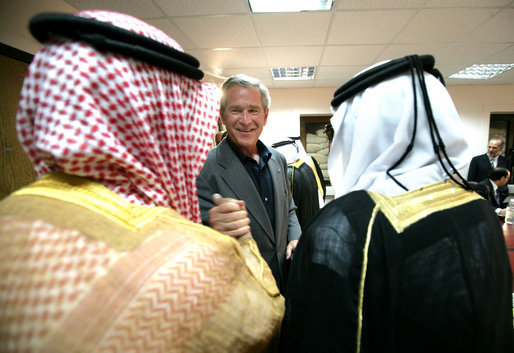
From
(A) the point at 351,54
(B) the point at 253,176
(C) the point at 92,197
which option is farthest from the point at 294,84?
(C) the point at 92,197

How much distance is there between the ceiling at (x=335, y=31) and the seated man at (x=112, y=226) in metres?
2.56

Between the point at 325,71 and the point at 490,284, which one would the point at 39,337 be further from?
the point at 325,71

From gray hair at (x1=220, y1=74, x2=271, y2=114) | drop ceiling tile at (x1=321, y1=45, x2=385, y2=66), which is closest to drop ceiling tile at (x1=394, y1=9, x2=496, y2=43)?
drop ceiling tile at (x1=321, y1=45, x2=385, y2=66)

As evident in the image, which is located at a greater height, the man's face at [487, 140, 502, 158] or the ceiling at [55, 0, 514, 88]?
the ceiling at [55, 0, 514, 88]

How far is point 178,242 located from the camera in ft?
1.30

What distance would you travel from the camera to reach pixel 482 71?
4820mm

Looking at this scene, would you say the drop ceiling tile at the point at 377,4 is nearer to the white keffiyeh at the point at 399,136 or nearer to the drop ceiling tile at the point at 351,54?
the drop ceiling tile at the point at 351,54

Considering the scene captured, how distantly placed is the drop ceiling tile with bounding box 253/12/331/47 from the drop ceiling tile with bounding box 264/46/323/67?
0.17 m

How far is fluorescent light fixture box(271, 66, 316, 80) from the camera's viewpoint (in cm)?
456

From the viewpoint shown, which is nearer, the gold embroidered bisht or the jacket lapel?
the gold embroidered bisht

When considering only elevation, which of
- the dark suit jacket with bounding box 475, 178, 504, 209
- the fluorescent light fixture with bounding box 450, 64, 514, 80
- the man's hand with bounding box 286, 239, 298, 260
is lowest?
the man's hand with bounding box 286, 239, 298, 260

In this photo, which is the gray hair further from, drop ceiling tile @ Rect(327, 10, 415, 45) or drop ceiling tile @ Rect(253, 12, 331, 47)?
drop ceiling tile @ Rect(327, 10, 415, 45)

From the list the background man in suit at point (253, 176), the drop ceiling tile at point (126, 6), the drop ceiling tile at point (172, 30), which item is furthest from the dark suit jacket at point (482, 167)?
the drop ceiling tile at point (126, 6)

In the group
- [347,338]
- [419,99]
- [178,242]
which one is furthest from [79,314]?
[419,99]
